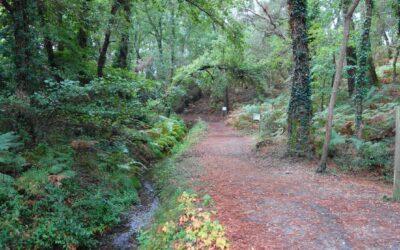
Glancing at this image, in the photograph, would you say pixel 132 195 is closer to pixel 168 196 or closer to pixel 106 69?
pixel 168 196

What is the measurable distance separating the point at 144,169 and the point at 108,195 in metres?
2.86

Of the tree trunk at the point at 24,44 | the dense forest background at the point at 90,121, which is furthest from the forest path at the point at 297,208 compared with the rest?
the tree trunk at the point at 24,44

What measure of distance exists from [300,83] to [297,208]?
461 cm

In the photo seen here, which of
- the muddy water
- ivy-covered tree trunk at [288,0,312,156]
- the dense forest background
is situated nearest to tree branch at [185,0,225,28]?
the dense forest background

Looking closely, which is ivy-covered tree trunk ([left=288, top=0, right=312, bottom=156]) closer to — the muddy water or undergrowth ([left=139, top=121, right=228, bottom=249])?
undergrowth ([left=139, top=121, right=228, bottom=249])

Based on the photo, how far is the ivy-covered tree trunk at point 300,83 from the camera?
911cm

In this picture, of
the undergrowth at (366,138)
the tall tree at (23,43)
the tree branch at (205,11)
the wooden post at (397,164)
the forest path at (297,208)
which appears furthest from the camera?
the tree branch at (205,11)

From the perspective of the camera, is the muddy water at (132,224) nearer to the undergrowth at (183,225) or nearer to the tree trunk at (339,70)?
the undergrowth at (183,225)

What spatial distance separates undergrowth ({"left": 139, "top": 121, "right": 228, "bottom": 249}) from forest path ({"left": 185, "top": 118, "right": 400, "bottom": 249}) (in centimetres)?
26

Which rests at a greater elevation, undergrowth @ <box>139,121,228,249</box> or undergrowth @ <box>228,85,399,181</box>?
undergrowth @ <box>228,85,399,181</box>

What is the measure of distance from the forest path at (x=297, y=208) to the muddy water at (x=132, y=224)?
1272 millimetres

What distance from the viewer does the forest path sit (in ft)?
14.6

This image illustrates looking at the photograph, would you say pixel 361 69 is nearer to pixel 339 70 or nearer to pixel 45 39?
pixel 339 70

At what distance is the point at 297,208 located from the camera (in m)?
5.57
